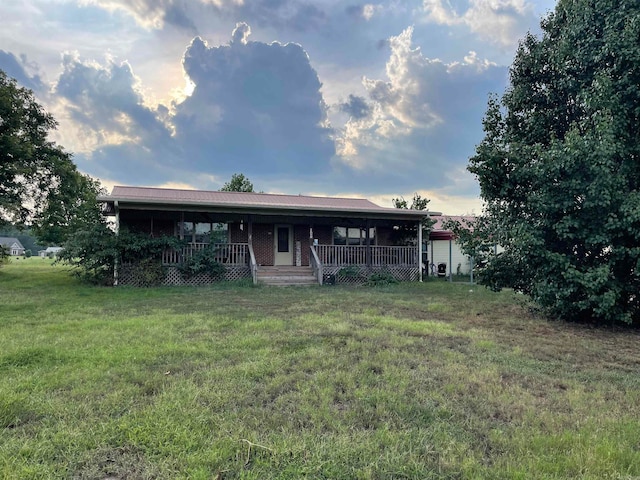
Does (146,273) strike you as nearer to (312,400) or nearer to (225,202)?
(225,202)

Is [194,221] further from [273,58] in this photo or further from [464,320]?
[464,320]

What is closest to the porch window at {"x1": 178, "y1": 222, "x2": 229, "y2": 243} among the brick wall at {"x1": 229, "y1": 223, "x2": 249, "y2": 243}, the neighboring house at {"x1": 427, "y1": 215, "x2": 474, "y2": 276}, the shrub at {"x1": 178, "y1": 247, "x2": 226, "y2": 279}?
the brick wall at {"x1": 229, "y1": 223, "x2": 249, "y2": 243}

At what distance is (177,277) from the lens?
1297 centimetres

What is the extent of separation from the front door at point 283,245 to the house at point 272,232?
0.14 feet

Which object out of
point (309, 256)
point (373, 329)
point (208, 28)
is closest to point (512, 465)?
point (373, 329)

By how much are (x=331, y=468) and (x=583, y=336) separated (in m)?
5.59

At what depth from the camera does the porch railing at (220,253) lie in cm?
1312

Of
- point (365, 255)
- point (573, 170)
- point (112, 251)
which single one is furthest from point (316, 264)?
point (573, 170)

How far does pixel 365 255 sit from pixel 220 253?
5.73 m

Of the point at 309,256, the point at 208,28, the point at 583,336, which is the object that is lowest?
the point at 583,336

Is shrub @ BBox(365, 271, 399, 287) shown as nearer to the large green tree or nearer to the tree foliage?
the tree foliage

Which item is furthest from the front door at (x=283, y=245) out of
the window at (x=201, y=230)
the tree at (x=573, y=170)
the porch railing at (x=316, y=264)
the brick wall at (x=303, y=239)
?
the tree at (x=573, y=170)

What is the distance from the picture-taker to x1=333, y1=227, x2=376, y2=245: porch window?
1669 cm

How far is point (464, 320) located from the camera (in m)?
7.00
